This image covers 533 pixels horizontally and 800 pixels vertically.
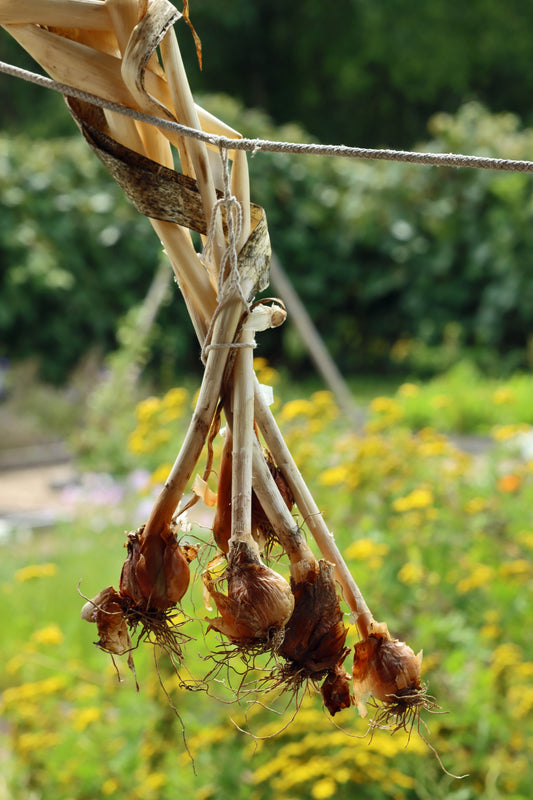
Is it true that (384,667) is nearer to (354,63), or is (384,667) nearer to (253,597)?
(253,597)

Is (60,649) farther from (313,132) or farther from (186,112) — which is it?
(313,132)

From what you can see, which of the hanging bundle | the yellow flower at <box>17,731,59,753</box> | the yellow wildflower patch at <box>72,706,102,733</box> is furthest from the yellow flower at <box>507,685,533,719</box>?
A: the hanging bundle

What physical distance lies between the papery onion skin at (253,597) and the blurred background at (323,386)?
97 millimetres

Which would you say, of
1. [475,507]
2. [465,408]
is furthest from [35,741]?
[465,408]

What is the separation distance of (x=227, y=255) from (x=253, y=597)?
192mm

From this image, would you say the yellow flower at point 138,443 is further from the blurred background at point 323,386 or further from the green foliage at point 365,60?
the green foliage at point 365,60

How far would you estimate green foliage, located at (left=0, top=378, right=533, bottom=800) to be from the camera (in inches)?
58.2

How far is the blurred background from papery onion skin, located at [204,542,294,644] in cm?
10

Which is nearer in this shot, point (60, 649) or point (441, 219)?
point (60, 649)

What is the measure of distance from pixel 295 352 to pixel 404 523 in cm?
517

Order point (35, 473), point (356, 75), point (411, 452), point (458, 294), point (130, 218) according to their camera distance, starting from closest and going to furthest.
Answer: point (411, 452), point (35, 473), point (130, 218), point (458, 294), point (356, 75)

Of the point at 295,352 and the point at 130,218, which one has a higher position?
the point at 130,218

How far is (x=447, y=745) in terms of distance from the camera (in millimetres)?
1549

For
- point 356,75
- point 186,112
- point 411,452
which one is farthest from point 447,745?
point 356,75
